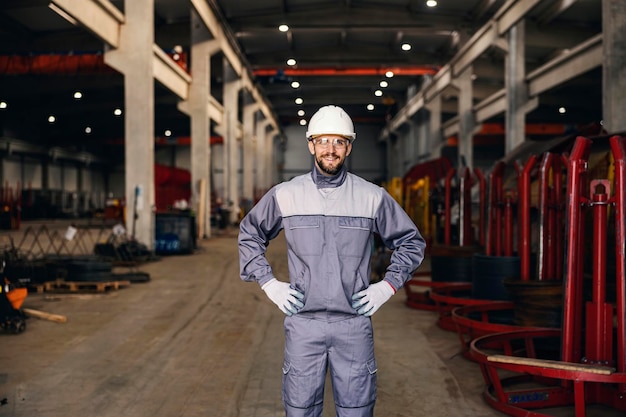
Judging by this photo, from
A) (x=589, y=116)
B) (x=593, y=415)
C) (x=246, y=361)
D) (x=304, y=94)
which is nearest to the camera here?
(x=593, y=415)

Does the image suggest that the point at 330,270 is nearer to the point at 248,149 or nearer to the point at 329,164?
the point at 329,164

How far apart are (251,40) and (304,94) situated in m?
13.0

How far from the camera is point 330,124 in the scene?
132 inches

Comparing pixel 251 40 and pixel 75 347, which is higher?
pixel 251 40

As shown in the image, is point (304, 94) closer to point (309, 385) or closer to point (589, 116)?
→ point (589, 116)

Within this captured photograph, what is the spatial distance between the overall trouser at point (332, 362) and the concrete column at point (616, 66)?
30.7ft

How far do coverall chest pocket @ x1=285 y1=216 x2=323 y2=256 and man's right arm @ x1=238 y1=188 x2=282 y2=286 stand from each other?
137 millimetres

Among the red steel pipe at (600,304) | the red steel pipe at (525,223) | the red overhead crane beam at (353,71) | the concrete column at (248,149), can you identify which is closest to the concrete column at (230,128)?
the red overhead crane beam at (353,71)

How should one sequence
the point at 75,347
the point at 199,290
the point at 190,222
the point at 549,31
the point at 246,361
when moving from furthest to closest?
the point at 549,31
the point at 190,222
the point at 199,290
the point at 75,347
the point at 246,361

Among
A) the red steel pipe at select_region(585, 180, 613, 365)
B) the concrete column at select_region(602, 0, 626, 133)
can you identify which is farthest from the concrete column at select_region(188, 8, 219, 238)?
the red steel pipe at select_region(585, 180, 613, 365)

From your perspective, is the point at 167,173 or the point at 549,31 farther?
the point at 167,173

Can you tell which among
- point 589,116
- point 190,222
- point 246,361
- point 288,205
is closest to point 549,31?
point 190,222

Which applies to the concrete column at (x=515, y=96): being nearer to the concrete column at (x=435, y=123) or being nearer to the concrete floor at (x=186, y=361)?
the concrete floor at (x=186, y=361)

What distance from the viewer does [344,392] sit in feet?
10.5
